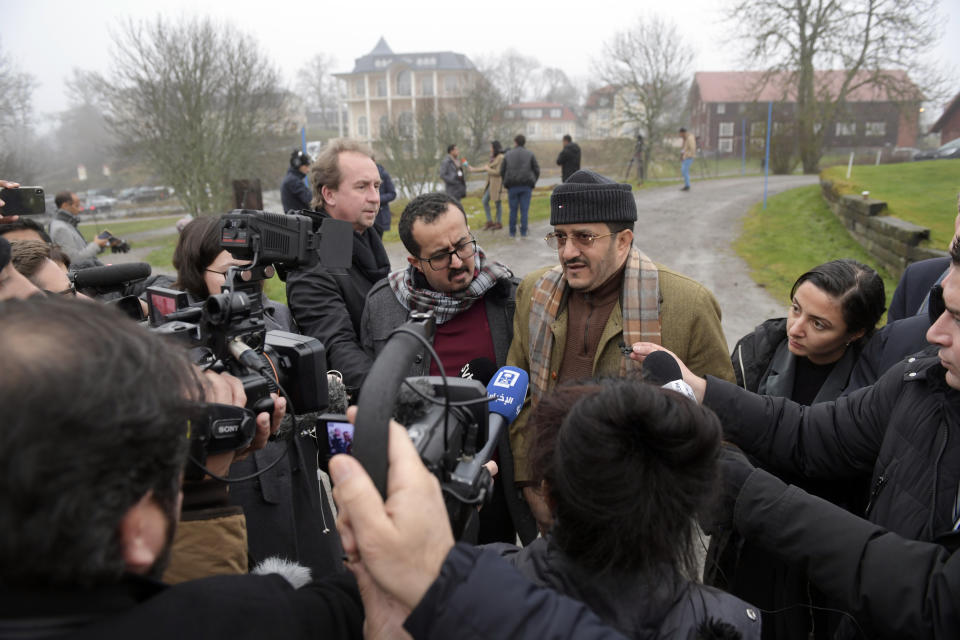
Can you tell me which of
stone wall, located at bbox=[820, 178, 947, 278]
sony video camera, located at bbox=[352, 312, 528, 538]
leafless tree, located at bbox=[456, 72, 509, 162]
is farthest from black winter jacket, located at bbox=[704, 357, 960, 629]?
leafless tree, located at bbox=[456, 72, 509, 162]

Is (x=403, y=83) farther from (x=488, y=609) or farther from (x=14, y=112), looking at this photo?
(x=488, y=609)

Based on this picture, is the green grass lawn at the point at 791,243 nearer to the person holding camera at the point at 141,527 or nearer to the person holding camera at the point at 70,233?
the person holding camera at the point at 141,527

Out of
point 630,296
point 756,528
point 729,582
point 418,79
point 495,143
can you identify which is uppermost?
point 418,79

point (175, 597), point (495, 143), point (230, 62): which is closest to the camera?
point (175, 597)

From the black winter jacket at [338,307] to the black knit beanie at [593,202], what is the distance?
1169 mm

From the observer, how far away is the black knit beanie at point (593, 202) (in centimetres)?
259

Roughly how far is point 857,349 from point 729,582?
1.14m

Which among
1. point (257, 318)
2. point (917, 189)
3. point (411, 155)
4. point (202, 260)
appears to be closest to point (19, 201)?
point (202, 260)

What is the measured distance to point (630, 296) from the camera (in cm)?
252

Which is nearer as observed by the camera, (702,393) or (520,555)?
(520,555)

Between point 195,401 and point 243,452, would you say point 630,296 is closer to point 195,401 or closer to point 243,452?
point 243,452

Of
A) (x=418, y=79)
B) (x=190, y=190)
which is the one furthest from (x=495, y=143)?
(x=418, y=79)

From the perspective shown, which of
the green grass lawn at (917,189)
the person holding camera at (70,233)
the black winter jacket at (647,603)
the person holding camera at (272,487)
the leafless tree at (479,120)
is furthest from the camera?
the leafless tree at (479,120)

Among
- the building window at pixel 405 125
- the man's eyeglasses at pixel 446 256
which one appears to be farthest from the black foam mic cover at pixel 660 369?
the building window at pixel 405 125
